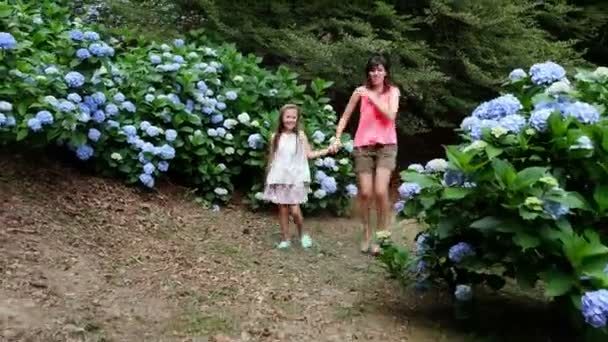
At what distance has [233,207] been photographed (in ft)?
21.9

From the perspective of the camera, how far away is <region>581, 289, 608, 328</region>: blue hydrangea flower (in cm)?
360

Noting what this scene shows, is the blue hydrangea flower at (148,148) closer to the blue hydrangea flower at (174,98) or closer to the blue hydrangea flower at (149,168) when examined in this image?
the blue hydrangea flower at (149,168)

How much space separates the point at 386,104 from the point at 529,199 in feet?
7.61

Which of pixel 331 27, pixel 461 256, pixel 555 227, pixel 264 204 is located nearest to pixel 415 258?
pixel 461 256

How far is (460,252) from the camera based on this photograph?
14.0 ft

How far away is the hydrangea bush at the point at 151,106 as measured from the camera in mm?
5520

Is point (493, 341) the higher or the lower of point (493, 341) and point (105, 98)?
the lower

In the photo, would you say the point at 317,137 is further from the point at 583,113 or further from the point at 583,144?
the point at 583,144

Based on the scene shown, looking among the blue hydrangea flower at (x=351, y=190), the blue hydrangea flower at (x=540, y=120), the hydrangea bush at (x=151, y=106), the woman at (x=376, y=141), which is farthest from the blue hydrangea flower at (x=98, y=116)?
the blue hydrangea flower at (x=540, y=120)

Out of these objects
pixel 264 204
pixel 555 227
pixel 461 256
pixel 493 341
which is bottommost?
pixel 264 204

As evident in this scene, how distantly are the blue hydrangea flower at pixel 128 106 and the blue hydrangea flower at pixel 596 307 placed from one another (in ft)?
12.2

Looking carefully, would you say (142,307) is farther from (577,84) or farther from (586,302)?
(577,84)

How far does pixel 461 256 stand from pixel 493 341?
46 centimetres

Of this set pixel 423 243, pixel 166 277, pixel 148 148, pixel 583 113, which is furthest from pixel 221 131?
pixel 583 113
